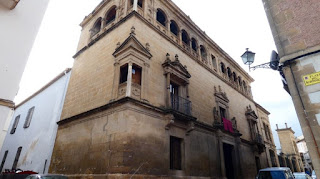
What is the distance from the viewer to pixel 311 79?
15.7 ft

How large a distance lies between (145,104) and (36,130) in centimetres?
1004

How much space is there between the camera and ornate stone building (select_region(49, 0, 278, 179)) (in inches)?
315

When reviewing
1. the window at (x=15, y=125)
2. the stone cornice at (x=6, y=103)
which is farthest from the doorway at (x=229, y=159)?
the window at (x=15, y=125)

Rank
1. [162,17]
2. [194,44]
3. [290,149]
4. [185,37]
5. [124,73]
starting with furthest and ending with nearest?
[290,149]
[194,44]
[185,37]
[162,17]
[124,73]

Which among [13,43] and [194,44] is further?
[194,44]

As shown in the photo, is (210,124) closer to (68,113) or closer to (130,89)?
(130,89)

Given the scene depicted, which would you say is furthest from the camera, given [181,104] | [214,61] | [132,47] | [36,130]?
[214,61]

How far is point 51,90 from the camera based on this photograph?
14398 mm

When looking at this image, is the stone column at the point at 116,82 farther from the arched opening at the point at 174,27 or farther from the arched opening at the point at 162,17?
the arched opening at the point at 174,27

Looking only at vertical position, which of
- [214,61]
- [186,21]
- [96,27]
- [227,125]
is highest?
[186,21]

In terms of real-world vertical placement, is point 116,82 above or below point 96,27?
below

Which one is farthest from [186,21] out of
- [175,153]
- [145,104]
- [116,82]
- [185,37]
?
[175,153]

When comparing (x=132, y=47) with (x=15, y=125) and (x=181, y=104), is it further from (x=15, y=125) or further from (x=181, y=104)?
(x=15, y=125)

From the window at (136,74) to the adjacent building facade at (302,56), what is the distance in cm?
581
